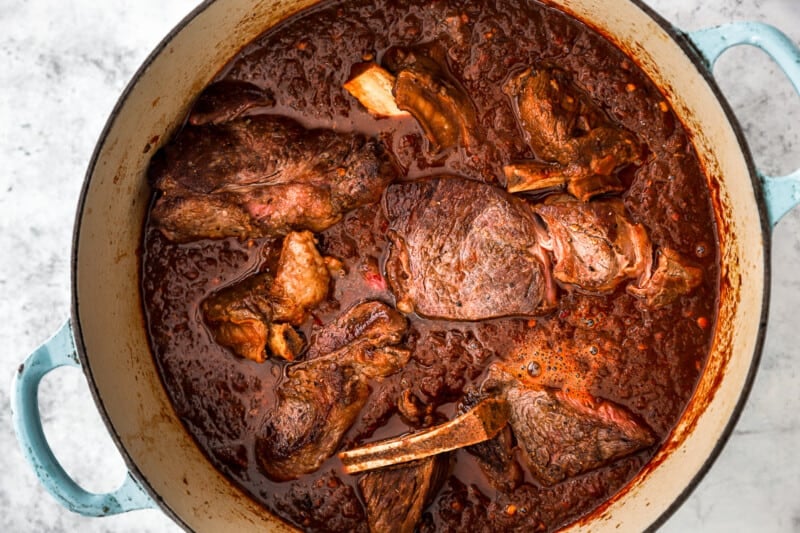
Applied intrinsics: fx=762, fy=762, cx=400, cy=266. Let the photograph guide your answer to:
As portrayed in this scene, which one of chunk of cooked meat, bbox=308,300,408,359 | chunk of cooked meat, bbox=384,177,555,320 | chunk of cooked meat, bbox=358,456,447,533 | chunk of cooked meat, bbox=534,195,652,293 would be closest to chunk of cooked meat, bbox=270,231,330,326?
chunk of cooked meat, bbox=308,300,408,359

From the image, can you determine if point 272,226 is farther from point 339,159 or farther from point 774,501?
point 774,501

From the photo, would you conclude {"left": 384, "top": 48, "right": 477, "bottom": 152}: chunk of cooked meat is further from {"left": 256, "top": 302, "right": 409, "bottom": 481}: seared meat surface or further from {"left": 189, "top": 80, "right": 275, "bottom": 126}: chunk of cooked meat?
{"left": 256, "top": 302, "right": 409, "bottom": 481}: seared meat surface

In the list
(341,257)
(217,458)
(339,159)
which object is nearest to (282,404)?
(217,458)

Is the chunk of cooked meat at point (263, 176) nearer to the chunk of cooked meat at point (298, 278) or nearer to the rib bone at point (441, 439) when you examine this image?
the chunk of cooked meat at point (298, 278)

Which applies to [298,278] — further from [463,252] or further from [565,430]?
[565,430]

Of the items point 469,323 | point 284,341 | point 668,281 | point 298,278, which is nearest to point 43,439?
point 284,341

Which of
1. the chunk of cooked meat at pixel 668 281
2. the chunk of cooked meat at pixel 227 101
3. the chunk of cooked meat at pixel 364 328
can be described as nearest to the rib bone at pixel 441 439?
the chunk of cooked meat at pixel 364 328
